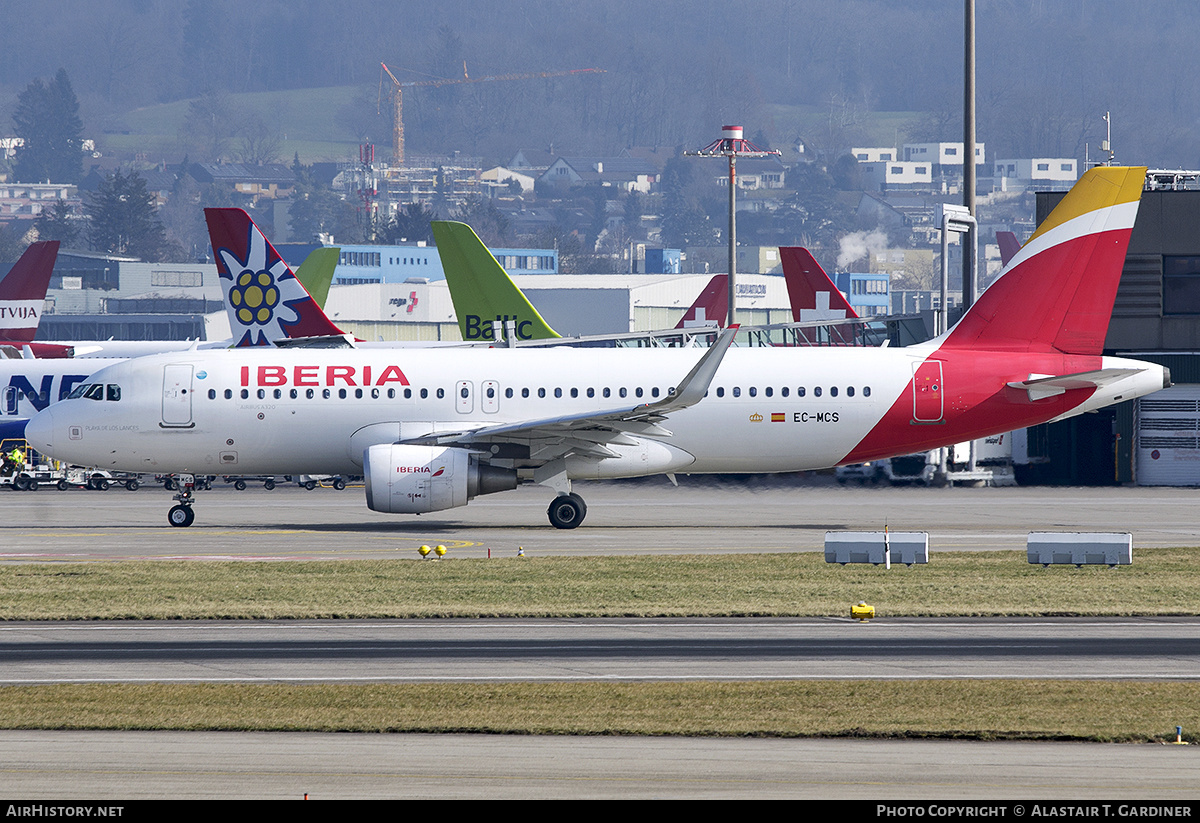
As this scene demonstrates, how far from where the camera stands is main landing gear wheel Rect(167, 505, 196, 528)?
3706cm

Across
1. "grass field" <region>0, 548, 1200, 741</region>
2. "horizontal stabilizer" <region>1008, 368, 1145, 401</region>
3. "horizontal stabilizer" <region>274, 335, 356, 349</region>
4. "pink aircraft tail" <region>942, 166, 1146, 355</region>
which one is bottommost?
"grass field" <region>0, 548, 1200, 741</region>

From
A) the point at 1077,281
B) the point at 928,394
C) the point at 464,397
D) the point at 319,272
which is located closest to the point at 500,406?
the point at 464,397

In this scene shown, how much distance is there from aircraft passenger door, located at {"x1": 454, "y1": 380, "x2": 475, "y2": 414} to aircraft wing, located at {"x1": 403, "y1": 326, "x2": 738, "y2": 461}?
967mm

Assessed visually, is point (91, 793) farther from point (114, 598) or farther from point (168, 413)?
point (168, 413)

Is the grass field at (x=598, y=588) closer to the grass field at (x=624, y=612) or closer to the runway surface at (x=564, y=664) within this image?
the grass field at (x=624, y=612)

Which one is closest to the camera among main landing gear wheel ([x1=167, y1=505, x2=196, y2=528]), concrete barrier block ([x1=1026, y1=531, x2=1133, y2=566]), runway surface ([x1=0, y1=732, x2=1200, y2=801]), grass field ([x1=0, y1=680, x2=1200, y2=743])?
runway surface ([x1=0, y1=732, x2=1200, y2=801])

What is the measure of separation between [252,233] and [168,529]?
53.6 feet

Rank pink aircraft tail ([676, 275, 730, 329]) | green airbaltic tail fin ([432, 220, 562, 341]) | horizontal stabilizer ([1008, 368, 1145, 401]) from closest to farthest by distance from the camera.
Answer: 1. horizontal stabilizer ([1008, 368, 1145, 401])
2. green airbaltic tail fin ([432, 220, 562, 341])
3. pink aircraft tail ([676, 275, 730, 329])

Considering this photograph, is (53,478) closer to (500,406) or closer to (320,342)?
(320,342)

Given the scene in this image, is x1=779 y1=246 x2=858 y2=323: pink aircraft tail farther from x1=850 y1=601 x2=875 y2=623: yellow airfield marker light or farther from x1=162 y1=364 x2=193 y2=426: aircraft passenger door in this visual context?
x1=850 y1=601 x2=875 y2=623: yellow airfield marker light

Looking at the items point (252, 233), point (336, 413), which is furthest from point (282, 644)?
point (252, 233)

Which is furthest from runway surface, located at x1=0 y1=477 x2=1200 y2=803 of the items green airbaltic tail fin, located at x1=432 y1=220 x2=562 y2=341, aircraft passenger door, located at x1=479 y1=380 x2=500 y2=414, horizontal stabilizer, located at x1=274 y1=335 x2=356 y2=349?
green airbaltic tail fin, located at x1=432 y1=220 x2=562 y2=341

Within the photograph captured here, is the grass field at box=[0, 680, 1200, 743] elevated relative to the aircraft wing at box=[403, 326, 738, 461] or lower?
lower

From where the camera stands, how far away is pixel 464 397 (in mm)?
36594
